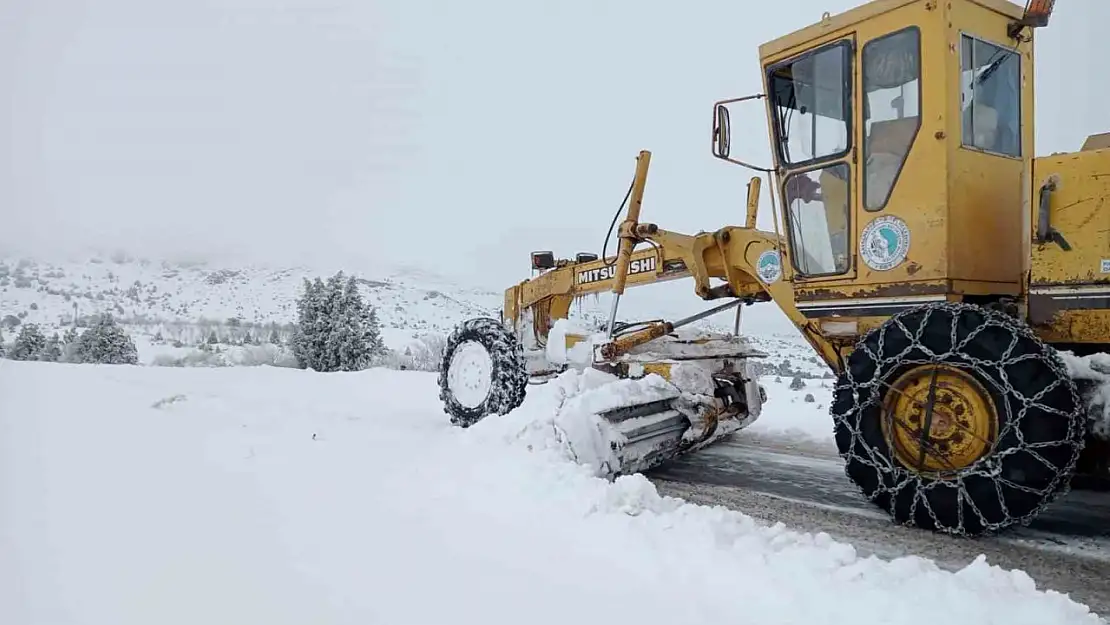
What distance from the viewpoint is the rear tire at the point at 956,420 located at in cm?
334

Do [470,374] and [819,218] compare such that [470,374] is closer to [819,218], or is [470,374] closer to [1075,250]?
[819,218]

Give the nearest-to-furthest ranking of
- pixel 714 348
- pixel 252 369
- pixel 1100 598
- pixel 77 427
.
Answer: pixel 1100 598, pixel 77 427, pixel 714 348, pixel 252 369

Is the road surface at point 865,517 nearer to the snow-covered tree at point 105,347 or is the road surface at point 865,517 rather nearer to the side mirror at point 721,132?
the side mirror at point 721,132

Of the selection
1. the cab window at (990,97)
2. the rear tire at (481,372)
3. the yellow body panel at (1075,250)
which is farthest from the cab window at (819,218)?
the rear tire at (481,372)

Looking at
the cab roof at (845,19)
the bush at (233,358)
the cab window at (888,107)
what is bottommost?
the bush at (233,358)

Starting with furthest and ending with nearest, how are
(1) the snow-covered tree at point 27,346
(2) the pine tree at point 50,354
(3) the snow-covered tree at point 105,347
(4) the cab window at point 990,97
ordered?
(2) the pine tree at point 50,354 < (1) the snow-covered tree at point 27,346 < (3) the snow-covered tree at point 105,347 < (4) the cab window at point 990,97

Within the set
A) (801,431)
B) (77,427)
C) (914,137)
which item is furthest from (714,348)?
(77,427)

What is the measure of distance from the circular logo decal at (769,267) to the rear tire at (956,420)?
1.58m

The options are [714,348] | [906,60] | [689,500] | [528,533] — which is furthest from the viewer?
[714,348]

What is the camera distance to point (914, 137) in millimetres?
4211

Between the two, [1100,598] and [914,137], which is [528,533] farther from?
[914,137]

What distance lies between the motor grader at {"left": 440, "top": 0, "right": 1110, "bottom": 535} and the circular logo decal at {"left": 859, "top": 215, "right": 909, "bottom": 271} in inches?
0.4

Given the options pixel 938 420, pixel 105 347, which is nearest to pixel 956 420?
pixel 938 420

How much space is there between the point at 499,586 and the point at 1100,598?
2.61 meters
